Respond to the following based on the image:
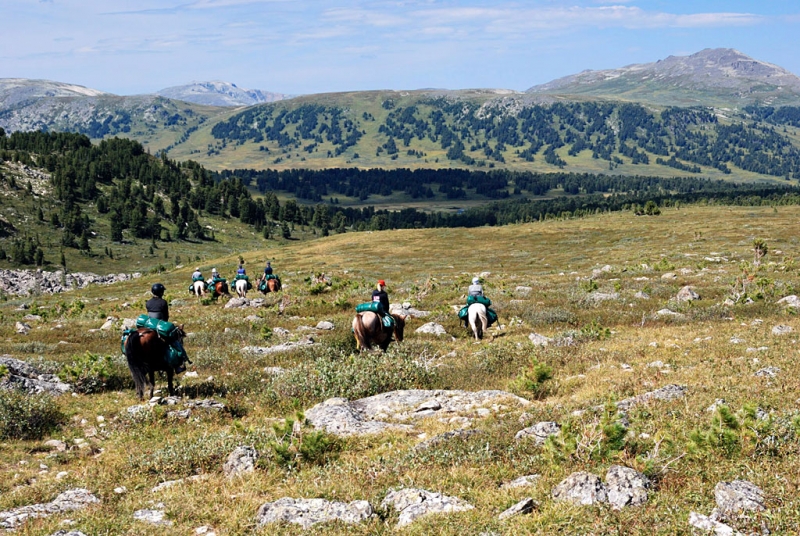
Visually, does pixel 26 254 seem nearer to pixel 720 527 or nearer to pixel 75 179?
pixel 75 179

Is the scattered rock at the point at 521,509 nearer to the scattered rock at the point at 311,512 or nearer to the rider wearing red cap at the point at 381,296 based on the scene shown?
the scattered rock at the point at 311,512

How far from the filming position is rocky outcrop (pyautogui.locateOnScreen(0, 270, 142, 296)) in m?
101

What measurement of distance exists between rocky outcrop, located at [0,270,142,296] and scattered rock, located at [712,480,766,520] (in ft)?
334

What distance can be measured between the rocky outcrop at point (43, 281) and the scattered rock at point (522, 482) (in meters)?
99.6

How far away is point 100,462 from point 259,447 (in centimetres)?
288

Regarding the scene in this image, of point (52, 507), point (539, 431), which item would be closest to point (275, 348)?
point (52, 507)

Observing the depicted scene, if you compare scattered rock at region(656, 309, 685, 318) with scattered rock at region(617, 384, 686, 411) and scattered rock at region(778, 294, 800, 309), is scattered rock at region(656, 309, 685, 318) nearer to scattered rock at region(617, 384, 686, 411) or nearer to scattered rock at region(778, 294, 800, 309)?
scattered rock at region(778, 294, 800, 309)

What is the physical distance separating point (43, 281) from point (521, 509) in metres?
120

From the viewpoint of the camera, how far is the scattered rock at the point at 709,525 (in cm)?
634

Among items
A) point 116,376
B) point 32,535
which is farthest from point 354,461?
point 116,376

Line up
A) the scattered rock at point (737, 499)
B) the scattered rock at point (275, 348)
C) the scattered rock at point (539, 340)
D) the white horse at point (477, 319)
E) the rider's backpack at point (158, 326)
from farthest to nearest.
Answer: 1. the white horse at point (477, 319)
2. the scattered rock at point (275, 348)
3. the scattered rock at point (539, 340)
4. the rider's backpack at point (158, 326)
5. the scattered rock at point (737, 499)

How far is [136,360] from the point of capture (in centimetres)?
1461

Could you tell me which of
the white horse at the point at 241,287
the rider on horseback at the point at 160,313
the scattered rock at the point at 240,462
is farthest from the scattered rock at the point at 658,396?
the white horse at the point at 241,287

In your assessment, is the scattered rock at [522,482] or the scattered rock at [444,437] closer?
the scattered rock at [522,482]
